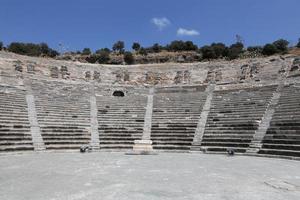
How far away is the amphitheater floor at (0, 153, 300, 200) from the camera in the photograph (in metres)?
8.95

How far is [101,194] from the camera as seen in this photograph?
8.95 meters

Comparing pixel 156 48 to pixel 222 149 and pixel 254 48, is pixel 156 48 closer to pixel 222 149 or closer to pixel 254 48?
pixel 254 48

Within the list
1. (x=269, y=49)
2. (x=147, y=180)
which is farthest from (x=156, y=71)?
(x=147, y=180)

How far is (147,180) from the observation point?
10953 mm

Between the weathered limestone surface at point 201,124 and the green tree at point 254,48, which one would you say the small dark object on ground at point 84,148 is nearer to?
the weathered limestone surface at point 201,124

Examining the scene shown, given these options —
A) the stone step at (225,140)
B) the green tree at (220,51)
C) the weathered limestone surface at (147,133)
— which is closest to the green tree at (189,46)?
the green tree at (220,51)

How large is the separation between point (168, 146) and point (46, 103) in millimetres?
9821

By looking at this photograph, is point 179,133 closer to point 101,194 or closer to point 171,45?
point 101,194

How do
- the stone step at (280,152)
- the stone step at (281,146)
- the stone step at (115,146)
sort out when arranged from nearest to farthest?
the stone step at (280,152), the stone step at (281,146), the stone step at (115,146)

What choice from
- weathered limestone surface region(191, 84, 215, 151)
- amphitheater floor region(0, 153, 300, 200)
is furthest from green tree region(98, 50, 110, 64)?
amphitheater floor region(0, 153, 300, 200)

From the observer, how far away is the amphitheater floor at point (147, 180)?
8.95 metres

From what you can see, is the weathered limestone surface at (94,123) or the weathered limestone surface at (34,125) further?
the weathered limestone surface at (94,123)

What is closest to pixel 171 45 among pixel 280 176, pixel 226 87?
pixel 226 87

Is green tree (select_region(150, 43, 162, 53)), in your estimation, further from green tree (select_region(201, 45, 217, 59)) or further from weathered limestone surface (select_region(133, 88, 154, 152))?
weathered limestone surface (select_region(133, 88, 154, 152))
